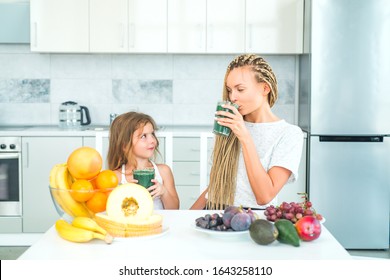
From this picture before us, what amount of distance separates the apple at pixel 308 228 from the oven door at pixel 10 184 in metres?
2.99

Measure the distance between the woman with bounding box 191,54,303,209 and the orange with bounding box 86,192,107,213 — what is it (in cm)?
56

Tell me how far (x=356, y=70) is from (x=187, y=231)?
108 inches

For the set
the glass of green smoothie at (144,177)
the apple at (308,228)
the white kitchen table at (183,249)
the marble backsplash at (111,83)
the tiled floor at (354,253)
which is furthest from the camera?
the marble backsplash at (111,83)

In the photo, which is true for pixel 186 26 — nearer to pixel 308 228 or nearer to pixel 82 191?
pixel 82 191

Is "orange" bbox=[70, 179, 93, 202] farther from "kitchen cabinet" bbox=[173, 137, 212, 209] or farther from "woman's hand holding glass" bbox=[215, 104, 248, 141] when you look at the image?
"kitchen cabinet" bbox=[173, 137, 212, 209]

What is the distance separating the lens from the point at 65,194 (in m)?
1.70

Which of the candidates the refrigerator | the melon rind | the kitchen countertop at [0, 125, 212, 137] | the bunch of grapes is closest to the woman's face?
the bunch of grapes

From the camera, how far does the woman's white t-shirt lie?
2141mm

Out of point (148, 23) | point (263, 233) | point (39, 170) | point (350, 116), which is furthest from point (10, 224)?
point (263, 233)

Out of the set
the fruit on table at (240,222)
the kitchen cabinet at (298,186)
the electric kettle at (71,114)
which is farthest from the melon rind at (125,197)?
the electric kettle at (71,114)

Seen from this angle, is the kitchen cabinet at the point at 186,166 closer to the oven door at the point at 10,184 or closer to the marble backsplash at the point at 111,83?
the marble backsplash at the point at 111,83

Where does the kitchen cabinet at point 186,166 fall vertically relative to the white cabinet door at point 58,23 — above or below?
below

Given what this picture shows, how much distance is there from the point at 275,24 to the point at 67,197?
10.0 feet

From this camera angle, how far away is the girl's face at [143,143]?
2.49m
